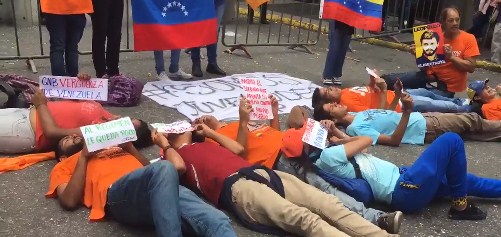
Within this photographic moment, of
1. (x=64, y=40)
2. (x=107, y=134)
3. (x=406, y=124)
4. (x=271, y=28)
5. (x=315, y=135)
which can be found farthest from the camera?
(x=271, y=28)

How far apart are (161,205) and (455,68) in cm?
370

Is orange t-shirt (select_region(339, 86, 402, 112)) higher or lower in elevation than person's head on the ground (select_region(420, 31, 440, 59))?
lower

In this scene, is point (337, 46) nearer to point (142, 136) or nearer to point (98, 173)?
point (142, 136)

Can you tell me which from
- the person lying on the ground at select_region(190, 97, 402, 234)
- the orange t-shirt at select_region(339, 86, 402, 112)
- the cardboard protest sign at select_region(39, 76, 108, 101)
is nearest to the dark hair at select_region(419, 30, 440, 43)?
the orange t-shirt at select_region(339, 86, 402, 112)

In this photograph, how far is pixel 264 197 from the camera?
278 cm

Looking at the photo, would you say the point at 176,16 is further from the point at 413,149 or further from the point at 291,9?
the point at 291,9

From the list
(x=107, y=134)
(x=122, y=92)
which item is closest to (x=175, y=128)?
(x=107, y=134)

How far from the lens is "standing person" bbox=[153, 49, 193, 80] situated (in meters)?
5.64

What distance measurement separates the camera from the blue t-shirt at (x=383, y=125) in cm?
419

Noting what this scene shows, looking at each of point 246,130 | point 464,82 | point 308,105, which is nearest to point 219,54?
point 308,105

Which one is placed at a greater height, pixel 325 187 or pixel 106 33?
pixel 106 33

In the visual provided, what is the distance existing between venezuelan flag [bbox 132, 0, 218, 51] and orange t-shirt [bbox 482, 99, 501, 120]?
280 cm

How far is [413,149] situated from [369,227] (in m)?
1.80

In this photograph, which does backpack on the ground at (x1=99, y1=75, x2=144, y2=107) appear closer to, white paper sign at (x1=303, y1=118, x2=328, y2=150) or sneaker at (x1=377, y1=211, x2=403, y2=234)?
white paper sign at (x1=303, y1=118, x2=328, y2=150)
